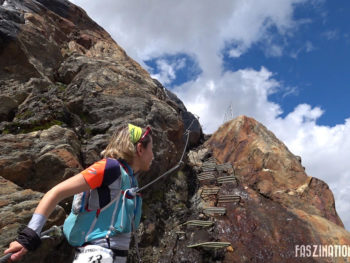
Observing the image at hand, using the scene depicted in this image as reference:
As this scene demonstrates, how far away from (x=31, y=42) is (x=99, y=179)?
1183cm

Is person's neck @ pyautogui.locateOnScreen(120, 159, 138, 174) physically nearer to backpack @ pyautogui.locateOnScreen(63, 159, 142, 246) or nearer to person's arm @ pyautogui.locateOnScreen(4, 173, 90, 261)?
backpack @ pyautogui.locateOnScreen(63, 159, 142, 246)

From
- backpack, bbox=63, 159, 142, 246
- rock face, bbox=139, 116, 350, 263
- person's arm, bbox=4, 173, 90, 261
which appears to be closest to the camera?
person's arm, bbox=4, 173, 90, 261

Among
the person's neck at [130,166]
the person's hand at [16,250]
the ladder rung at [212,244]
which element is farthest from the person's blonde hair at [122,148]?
the ladder rung at [212,244]

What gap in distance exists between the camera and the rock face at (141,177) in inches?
268

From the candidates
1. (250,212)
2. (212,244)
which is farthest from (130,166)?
(250,212)

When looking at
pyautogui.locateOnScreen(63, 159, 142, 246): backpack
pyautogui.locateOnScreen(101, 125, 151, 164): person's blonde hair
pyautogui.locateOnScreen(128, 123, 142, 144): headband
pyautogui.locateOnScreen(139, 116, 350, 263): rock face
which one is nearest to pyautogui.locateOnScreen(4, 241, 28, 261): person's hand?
pyautogui.locateOnScreen(63, 159, 142, 246): backpack

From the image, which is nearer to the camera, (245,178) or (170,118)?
(170,118)

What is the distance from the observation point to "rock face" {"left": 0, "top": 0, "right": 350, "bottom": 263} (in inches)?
268

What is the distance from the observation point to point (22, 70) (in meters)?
10.6

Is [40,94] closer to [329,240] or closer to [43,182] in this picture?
[43,182]

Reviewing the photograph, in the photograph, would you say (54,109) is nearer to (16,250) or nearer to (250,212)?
(16,250)

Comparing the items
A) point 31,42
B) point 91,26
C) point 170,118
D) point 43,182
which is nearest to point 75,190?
point 43,182

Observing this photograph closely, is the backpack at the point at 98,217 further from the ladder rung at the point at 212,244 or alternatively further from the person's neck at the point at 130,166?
the ladder rung at the point at 212,244

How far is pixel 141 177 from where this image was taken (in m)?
10.3
